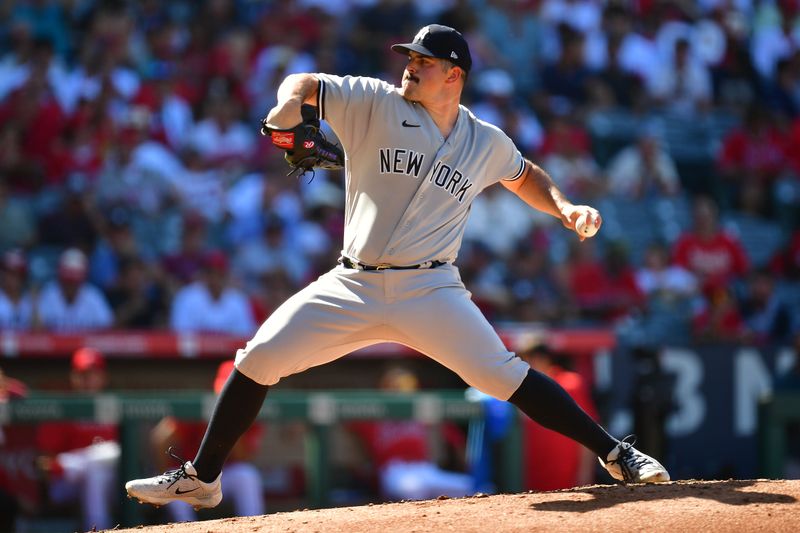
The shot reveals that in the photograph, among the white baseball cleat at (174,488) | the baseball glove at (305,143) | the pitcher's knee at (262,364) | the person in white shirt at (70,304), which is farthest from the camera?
the person in white shirt at (70,304)

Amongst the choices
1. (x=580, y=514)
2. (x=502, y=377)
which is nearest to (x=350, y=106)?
(x=502, y=377)

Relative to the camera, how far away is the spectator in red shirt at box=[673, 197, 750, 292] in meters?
11.5

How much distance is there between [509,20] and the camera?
42.9ft

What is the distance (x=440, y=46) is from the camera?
454 cm

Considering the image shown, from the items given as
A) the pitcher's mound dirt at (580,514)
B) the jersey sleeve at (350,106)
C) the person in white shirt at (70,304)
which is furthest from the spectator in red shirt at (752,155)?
the jersey sleeve at (350,106)

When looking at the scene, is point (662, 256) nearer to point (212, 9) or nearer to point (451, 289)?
point (212, 9)

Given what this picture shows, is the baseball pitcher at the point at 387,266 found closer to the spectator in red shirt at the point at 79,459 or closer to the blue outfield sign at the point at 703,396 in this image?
the spectator in red shirt at the point at 79,459

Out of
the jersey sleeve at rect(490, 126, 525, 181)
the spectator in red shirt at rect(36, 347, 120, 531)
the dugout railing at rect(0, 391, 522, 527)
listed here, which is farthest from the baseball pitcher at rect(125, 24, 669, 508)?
the spectator in red shirt at rect(36, 347, 120, 531)

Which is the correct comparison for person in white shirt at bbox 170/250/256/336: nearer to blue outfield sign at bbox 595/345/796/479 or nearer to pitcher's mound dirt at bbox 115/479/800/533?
blue outfield sign at bbox 595/345/796/479

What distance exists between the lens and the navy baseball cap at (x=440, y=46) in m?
4.52

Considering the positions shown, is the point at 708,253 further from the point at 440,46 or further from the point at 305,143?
the point at 305,143

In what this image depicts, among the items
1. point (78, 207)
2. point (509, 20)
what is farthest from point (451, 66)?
point (509, 20)

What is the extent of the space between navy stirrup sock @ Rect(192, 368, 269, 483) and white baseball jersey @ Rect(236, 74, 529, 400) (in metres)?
0.07

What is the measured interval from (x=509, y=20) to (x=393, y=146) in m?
8.95
